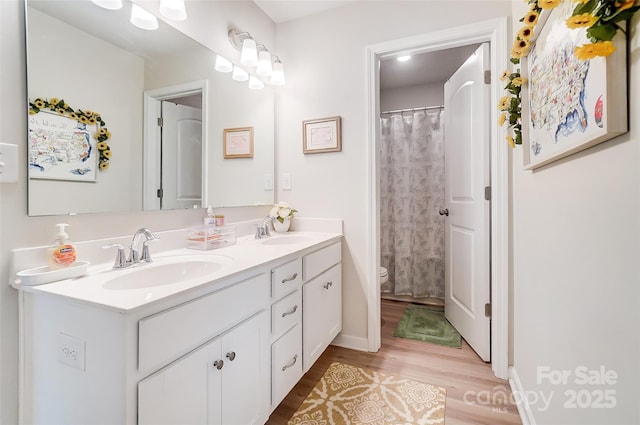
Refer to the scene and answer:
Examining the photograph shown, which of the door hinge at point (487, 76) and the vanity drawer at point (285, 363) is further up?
the door hinge at point (487, 76)

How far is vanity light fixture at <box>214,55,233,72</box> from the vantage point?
5.61 ft

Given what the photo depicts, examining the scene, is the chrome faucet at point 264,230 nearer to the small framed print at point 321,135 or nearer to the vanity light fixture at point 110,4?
the small framed print at point 321,135

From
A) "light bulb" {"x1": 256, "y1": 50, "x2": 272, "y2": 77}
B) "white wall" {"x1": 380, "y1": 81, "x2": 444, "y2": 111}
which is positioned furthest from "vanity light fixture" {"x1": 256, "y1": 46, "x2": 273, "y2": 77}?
"white wall" {"x1": 380, "y1": 81, "x2": 444, "y2": 111}

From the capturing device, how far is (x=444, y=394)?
61.5 inches

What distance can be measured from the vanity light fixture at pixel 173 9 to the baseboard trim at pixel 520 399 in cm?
240

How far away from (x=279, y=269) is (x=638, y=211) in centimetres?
113

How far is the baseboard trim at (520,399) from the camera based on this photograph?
4.24ft

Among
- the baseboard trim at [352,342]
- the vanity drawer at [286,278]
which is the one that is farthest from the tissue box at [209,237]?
the baseboard trim at [352,342]

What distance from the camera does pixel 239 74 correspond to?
1.89m

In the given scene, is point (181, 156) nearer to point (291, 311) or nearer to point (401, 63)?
point (291, 311)

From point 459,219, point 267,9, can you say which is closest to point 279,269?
point 459,219

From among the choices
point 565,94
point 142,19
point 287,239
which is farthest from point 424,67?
point 142,19

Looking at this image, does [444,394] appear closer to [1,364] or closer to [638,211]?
[638,211]

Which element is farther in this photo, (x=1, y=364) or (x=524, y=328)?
(x=524, y=328)
